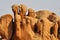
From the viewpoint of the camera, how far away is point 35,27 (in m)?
19.7

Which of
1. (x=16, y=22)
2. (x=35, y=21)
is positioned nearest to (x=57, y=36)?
(x=35, y=21)

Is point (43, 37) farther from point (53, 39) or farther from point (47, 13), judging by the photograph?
point (47, 13)

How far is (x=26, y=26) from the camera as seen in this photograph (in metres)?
19.0

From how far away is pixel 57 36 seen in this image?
2000 centimetres

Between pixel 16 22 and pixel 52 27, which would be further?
pixel 52 27

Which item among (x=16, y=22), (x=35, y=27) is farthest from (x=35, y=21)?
(x=16, y=22)

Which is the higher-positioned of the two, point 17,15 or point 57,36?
point 17,15

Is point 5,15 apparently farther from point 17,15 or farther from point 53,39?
point 53,39

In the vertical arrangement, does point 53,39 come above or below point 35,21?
below

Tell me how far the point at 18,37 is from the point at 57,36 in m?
3.02

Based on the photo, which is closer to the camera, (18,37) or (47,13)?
(18,37)

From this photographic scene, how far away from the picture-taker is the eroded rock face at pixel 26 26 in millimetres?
18875

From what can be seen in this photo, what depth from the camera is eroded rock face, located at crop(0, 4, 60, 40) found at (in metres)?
18.9

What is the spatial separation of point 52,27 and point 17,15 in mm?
2835
